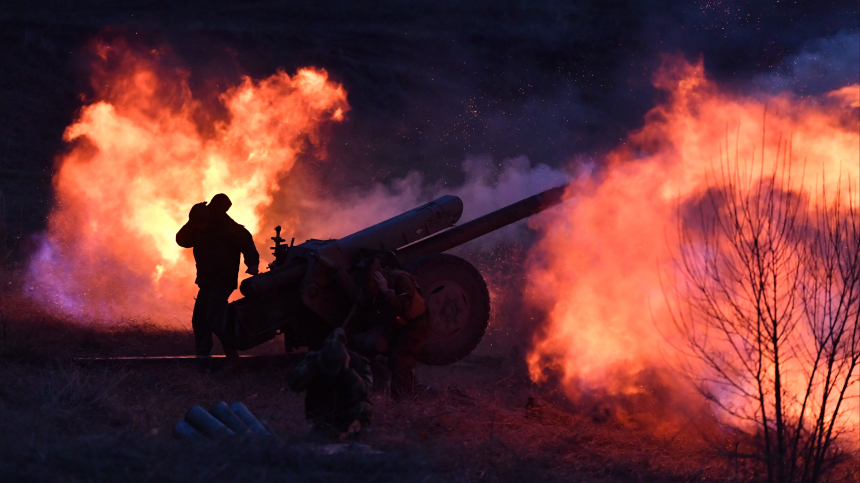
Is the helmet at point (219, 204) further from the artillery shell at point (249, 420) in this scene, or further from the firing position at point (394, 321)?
the artillery shell at point (249, 420)

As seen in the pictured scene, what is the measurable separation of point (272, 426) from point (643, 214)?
726cm

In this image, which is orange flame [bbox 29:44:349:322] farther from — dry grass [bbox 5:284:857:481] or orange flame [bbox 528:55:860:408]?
orange flame [bbox 528:55:860:408]

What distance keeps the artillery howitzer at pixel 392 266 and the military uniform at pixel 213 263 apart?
0.54 meters

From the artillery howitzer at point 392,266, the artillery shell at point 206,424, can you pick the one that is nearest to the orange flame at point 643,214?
the artillery howitzer at point 392,266

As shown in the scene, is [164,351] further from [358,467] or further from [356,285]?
[358,467]

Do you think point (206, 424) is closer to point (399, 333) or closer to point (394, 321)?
point (394, 321)

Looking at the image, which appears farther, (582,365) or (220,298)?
(582,365)

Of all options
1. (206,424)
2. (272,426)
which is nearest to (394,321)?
(272,426)

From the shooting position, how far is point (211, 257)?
934cm

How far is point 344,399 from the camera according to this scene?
6293 millimetres

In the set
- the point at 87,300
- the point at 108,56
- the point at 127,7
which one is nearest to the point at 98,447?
the point at 87,300

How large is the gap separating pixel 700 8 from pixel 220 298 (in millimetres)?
31348

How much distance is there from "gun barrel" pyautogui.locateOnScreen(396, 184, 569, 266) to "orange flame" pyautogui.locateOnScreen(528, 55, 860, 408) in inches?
38.4

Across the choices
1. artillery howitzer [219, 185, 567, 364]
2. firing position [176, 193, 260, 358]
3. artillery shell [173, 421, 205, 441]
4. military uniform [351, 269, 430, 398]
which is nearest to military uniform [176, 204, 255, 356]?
firing position [176, 193, 260, 358]
